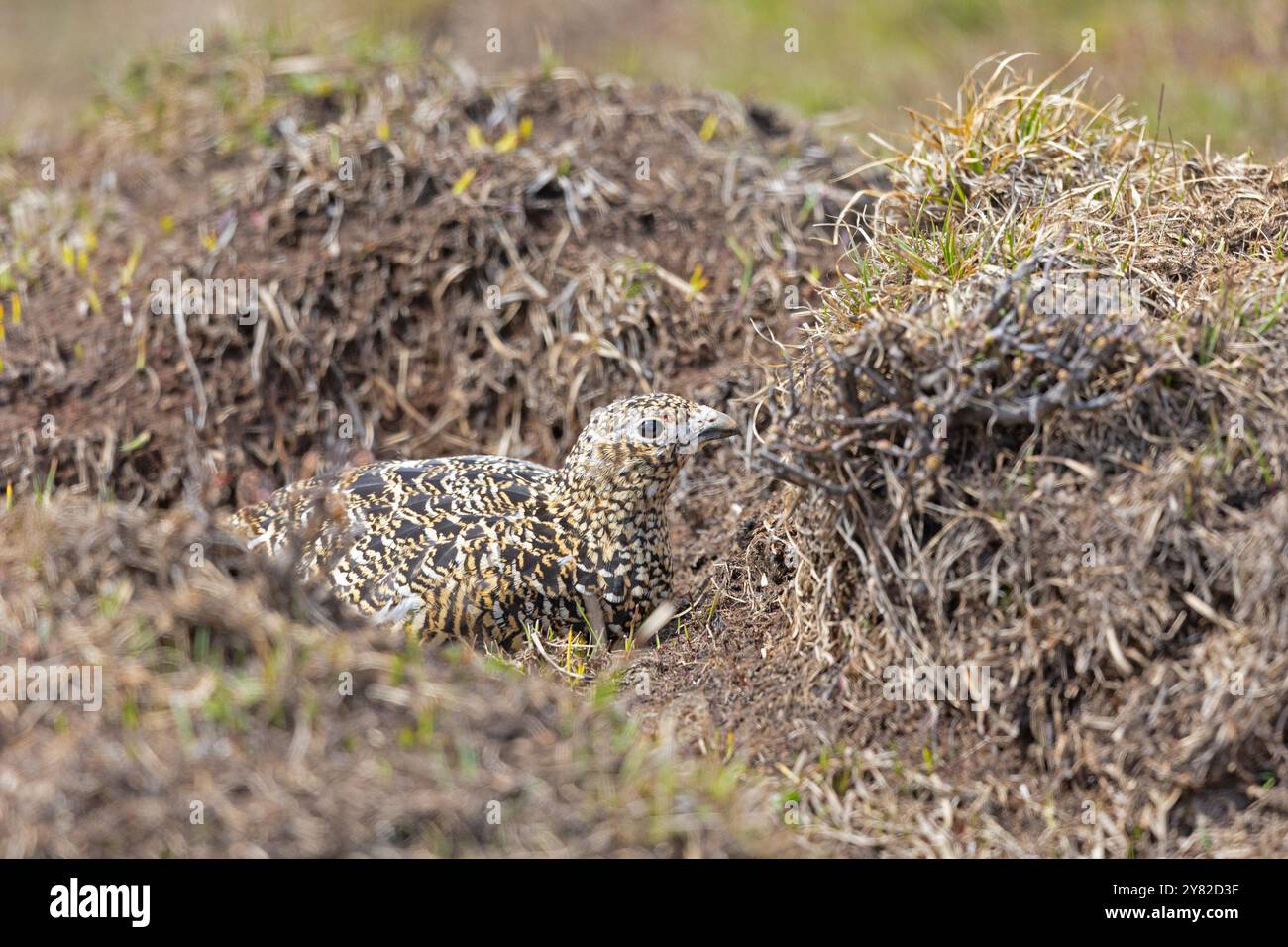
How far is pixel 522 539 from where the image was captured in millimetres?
4879

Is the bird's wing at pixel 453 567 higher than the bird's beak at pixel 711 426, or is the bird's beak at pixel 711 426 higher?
the bird's beak at pixel 711 426

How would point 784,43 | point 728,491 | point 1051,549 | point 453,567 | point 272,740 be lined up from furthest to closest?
point 784,43
point 728,491
point 453,567
point 1051,549
point 272,740

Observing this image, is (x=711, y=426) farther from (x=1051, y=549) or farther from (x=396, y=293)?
(x=396, y=293)

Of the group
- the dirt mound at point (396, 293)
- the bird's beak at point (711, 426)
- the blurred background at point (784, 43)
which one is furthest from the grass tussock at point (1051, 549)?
the blurred background at point (784, 43)

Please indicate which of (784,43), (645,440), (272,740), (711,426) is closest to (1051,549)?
(711,426)

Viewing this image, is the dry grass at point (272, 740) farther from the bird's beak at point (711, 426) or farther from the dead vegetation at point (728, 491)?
the bird's beak at point (711, 426)

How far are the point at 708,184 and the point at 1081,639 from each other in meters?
3.43

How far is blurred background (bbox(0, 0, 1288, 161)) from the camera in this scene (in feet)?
26.7

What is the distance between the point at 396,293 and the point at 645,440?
2020 mm

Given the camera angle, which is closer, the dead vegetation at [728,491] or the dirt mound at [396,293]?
the dead vegetation at [728,491]

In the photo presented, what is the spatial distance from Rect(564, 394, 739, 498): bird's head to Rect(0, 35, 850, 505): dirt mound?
34.8 inches

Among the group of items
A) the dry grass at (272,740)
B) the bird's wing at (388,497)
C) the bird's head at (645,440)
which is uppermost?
the bird's head at (645,440)

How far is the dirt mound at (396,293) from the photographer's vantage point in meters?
6.02

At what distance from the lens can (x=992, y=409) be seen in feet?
13.1
